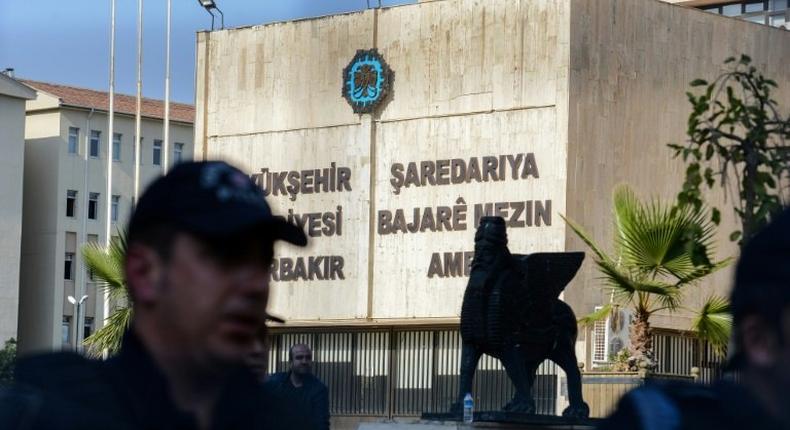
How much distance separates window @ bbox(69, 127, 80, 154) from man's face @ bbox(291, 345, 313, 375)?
62195mm

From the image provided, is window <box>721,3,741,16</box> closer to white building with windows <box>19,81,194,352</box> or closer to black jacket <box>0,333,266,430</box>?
white building with windows <box>19,81,194,352</box>

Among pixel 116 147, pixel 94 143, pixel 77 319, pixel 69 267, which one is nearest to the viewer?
pixel 77 319

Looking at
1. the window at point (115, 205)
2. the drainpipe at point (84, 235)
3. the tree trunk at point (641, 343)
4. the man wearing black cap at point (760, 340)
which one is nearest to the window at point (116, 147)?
the drainpipe at point (84, 235)

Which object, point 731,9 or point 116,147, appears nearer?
point 731,9

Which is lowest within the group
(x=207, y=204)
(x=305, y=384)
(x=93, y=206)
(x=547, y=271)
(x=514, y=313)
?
(x=305, y=384)

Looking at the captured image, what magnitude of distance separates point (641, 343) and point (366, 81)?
11988 millimetres

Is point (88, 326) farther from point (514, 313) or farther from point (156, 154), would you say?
point (514, 313)

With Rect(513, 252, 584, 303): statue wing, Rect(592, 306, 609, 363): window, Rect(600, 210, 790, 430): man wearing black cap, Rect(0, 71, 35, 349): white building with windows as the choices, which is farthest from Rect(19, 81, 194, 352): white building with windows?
Rect(600, 210, 790, 430): man wearing black cap

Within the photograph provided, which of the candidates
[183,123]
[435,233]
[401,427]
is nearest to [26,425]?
[401,427]

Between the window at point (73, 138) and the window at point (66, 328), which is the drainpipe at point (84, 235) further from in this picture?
the window at point (66, 328)

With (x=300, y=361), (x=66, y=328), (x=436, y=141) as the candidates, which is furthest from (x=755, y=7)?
(x=300, y=361)

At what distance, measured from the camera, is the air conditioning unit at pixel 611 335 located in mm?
28672

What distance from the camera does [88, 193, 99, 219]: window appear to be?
7369 cm

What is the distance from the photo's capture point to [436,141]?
32.5 m
